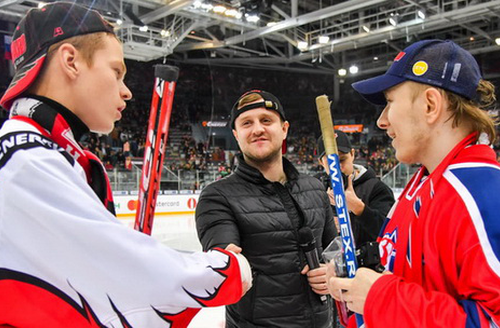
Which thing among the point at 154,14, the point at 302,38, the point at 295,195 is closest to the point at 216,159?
the point at 302,38

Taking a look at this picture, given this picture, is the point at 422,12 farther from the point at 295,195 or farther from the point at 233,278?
the point at 233,278

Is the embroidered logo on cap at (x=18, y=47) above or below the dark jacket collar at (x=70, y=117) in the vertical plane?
above

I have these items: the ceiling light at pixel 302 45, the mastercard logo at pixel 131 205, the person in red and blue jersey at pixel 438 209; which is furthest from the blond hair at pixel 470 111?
the ceiling light at pixel 302 45

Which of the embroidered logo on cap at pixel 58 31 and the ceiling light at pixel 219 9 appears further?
the ceiling light at pixel 219 9

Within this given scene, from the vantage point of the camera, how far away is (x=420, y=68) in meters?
0.96

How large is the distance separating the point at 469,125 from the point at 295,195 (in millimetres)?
747

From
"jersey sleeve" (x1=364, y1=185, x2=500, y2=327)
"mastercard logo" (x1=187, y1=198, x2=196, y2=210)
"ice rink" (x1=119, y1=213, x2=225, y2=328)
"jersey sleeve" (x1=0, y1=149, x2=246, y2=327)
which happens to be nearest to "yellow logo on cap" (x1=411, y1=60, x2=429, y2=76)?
"jersey sleeve" (x1=364, y1=185, x2=500, y2=327)

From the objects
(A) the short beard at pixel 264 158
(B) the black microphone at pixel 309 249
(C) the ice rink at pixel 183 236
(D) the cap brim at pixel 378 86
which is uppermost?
(D) the cap brim at pixel 378 86

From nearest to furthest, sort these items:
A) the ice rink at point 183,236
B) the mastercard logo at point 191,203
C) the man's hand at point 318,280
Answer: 1. the man's hand at point 318,280
2. the ice rink at point 183,236
3. the mastercard logo at point 191,203

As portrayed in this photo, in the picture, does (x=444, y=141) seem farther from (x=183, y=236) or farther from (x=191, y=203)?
(x=191, y=203)

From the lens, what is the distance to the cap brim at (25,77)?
32.8 inches

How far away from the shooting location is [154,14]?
33.3 ft

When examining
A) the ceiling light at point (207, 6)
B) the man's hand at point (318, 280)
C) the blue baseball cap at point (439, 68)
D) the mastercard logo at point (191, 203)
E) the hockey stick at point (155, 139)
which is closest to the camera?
the blue baseball cap at point (439, 68)

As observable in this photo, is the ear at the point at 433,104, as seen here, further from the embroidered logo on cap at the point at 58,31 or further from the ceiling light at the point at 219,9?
the ceiling light at the point at 219,9
